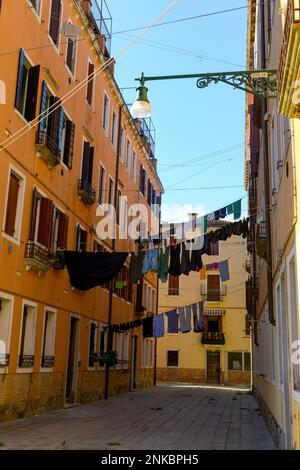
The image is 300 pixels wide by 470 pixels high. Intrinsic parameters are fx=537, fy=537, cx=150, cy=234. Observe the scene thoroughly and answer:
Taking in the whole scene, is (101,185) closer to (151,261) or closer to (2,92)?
(151,261)

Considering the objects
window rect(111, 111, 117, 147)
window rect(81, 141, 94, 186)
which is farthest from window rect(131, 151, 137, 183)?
window rect(81, 141, 94, 186)

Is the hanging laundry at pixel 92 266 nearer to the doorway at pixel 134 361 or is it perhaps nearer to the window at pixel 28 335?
the window at pixel 28 335

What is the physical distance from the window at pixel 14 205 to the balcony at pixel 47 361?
3.84 metres

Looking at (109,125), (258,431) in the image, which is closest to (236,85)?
(258,431)

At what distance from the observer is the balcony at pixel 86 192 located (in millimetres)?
17528

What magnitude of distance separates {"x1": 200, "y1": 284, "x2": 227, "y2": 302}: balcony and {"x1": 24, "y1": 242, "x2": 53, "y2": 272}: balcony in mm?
29558

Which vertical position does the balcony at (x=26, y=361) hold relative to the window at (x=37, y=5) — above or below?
below

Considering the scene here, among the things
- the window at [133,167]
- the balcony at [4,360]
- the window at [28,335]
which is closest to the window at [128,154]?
the window at [133,167]

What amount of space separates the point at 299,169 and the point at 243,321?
3616 centimetres

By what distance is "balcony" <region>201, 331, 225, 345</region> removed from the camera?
1607 inches

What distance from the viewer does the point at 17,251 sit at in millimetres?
12547

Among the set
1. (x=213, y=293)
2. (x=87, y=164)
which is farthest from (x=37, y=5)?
(x=213, y=293)

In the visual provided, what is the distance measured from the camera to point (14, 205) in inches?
494
